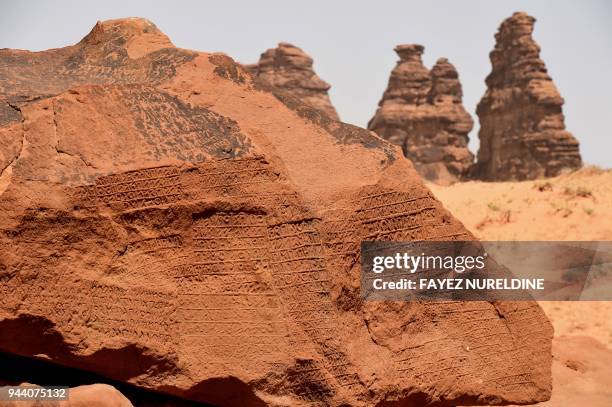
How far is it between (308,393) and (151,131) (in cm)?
197

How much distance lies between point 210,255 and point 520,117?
101 ft

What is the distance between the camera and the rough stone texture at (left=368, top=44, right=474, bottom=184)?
122ft

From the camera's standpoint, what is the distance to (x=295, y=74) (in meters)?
42.2

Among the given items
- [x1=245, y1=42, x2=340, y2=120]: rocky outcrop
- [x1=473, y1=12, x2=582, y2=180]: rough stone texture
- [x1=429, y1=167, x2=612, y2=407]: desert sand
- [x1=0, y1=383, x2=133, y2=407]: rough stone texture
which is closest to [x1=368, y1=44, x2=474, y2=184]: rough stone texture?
[x1=473, y1=12, x2=582, y2=180]: rough stone texture

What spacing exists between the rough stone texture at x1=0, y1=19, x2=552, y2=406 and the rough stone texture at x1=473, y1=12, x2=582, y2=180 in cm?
2767

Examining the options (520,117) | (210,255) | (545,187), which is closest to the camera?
(210,255)

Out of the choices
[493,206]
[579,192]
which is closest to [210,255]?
[579,192]

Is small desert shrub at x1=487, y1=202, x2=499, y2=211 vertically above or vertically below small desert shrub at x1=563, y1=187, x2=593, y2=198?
below

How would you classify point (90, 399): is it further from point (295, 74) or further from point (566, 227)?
point (295, 74)

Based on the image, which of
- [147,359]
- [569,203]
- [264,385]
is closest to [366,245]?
[264,385]

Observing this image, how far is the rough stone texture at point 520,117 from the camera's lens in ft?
105

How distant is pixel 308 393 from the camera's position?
4844mm
